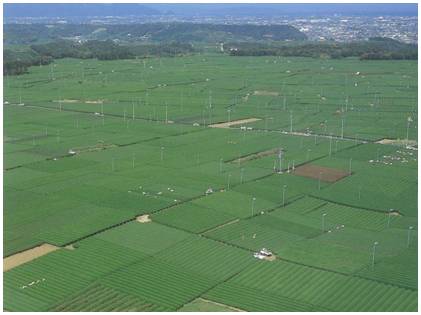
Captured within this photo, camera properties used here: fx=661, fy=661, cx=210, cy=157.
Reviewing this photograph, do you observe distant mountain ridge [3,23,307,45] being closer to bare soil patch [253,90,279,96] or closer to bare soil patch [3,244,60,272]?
bare soil patch [253,90,279,96]

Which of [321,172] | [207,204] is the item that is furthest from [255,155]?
[207,204]

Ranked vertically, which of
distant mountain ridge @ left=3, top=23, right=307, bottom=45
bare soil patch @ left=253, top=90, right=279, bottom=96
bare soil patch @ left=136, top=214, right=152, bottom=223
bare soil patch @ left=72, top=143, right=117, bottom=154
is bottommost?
bare soil patch @ left=136, top=214, right=152, bottom=223

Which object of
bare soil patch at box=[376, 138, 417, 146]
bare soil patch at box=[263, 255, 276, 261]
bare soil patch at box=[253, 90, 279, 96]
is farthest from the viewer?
bare soil patch at box=[253, 90, 279, 96]

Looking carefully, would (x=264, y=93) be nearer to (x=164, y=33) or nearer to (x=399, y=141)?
(x=399, y=141)

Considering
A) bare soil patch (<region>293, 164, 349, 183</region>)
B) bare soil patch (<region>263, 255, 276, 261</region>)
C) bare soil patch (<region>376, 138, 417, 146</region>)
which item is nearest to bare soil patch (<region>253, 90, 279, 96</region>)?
bare soil patch (<region>376, 138, 417, 146</region>)

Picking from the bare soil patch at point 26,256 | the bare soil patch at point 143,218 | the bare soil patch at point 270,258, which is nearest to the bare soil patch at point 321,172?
the bare soil patch at point 143,218

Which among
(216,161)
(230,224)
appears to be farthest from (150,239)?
(216,161)
